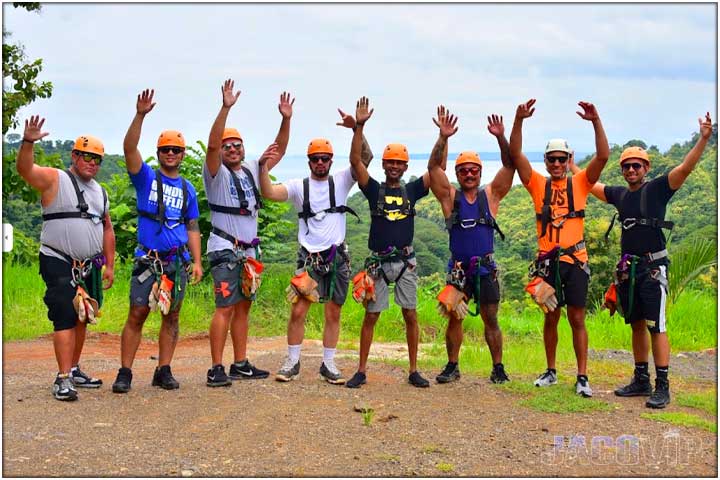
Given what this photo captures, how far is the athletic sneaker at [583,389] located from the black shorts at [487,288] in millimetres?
1197

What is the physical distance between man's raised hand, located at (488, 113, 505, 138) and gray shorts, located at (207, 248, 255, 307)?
9.46 ft

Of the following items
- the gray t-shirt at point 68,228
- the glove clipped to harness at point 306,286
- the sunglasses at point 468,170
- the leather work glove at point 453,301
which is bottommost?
the leather work glove at point 453,301

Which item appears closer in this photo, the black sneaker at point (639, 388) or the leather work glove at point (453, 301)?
the black sneaker at point (639, 388)

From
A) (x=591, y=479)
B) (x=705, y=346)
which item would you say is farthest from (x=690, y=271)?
(x=591, y=479)

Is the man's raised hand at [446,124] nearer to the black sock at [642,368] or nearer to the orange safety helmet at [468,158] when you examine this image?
the orange safety helmet at [468,158]

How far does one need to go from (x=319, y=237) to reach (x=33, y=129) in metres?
2.98

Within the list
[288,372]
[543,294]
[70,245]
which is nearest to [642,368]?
[543,294]

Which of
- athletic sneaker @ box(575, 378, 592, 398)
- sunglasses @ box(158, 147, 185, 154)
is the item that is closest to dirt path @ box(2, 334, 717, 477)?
athletic sneaker @ box(575, 378, 592, 398)

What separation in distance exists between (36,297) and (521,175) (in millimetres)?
8818

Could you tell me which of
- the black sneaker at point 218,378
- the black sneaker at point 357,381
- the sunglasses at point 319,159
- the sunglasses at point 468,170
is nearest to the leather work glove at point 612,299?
the sunglasses at point 468,170

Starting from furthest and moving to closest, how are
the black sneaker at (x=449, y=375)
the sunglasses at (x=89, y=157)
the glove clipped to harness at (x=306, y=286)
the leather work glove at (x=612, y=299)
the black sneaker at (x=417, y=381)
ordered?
the black sneaker at (x=449, y=375) < the black sneaker at (x=417, y=381) < the leather work glove at (x=612, y=299) < the glove clipped to harness at (x=306, y=286) < the sunglasses at (x=89, y=157)

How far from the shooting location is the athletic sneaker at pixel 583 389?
868cm

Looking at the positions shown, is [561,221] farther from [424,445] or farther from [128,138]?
[128,138]

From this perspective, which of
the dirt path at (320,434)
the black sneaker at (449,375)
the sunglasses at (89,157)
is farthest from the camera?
the black sneaker at (449,375)
